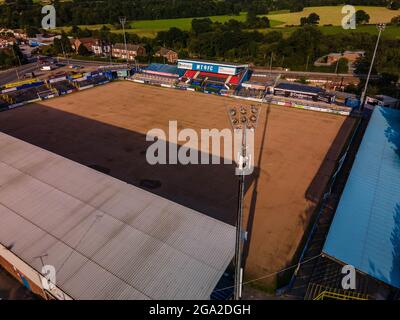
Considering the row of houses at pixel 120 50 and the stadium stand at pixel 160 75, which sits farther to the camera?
the row of houses at pixel 120 50

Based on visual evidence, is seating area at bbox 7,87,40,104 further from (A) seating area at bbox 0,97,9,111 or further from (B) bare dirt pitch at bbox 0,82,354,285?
(B) bare dirt pitch at bbox 0,82,354,285

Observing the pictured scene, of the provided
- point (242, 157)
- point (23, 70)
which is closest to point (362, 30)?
point (23, 70)

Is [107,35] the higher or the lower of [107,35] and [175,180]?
the higher

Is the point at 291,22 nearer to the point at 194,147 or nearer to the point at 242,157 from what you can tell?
the point at 194,147

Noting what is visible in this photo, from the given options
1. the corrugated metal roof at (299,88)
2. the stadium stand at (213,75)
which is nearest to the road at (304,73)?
the stadium stand at (213,75)

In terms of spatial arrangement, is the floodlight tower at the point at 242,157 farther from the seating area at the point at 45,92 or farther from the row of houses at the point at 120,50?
the row of houses at the point at 120,50

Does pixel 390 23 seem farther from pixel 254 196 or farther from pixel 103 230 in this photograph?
pixel 103 230
